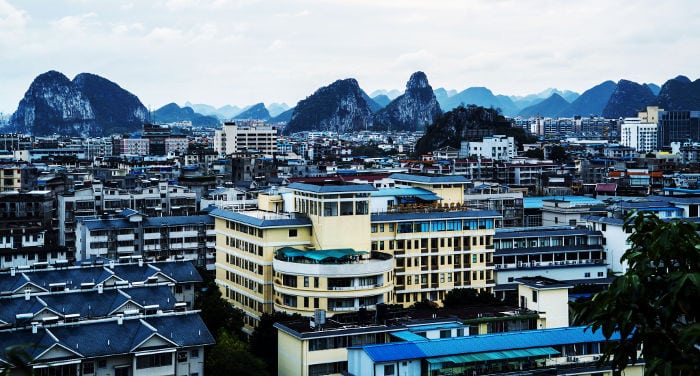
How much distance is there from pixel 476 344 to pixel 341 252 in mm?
6255

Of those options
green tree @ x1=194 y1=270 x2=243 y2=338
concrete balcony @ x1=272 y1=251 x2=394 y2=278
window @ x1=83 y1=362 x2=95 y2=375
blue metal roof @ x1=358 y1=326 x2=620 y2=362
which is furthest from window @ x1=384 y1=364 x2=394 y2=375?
green tree @ x1=194 y1=270 x2=243 y2=338

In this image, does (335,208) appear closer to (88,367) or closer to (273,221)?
(273,221)

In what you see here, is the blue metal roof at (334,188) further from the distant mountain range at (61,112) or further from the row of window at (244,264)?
the distant mountain range at (61,112)

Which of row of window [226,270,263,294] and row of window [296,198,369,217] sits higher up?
row of window [296,198,369,217]

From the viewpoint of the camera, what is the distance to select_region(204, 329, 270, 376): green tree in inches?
688

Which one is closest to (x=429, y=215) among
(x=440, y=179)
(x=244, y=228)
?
(x=440, y=179)

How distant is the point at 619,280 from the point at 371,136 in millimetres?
134284

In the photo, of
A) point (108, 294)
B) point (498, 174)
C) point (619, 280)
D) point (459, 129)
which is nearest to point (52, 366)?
point (108, 294)

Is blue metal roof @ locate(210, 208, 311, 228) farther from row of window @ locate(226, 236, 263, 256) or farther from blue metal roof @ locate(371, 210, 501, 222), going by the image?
blue metal roof @ locate(371, 210, 501, 222)

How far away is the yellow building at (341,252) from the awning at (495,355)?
5.57m

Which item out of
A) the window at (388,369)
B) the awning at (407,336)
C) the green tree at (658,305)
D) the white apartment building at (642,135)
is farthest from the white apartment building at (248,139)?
the green tree at (658,305)

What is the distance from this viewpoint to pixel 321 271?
22.4 meters

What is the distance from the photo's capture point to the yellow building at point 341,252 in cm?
2262

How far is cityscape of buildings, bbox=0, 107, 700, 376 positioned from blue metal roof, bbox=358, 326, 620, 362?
0.12ft
